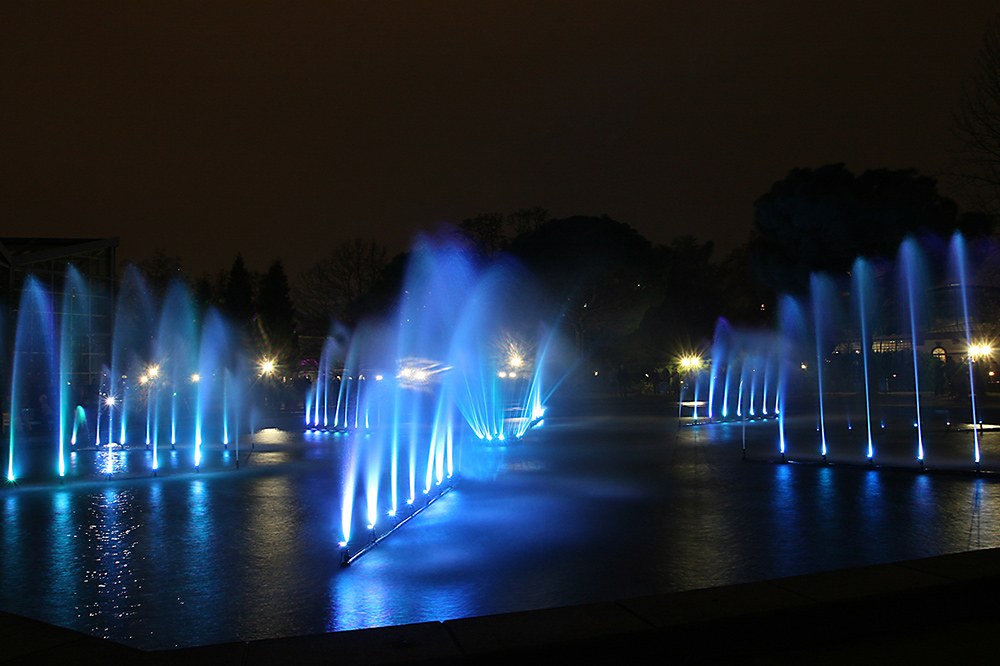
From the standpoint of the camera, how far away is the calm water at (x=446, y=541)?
5.75 m

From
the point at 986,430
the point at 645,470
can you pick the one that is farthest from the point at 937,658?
the point at 986,430

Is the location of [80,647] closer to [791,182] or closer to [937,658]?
[937,658]

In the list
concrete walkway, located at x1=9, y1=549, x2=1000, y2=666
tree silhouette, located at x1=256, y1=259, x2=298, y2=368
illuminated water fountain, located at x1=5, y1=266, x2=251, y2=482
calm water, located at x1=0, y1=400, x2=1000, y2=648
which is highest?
tree silhouette, located at x1=256, y1=259, x2=298, y2=368

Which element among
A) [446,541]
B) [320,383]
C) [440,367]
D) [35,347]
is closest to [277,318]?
[440,367]

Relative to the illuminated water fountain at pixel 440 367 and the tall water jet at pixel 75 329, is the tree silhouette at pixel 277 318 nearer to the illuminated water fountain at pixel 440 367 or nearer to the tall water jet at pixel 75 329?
the illuminated water fountain at pixel 440 367

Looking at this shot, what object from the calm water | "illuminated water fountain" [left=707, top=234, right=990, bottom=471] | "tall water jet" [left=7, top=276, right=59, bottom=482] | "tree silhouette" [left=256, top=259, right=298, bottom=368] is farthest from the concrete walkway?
"tree silhouette" [left=256, top=259, right=298, bottom=368]

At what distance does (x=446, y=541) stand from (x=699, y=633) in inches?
187

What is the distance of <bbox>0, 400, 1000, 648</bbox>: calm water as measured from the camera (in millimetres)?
5754

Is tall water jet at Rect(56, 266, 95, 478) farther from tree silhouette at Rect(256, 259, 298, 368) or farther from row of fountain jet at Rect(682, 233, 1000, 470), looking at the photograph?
row of fountain jet at Rect(682, 233, 1000, 470)

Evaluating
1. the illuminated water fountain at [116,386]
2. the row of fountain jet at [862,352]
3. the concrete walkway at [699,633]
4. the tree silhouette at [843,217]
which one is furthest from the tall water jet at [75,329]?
the concrete walkway at [699,633]

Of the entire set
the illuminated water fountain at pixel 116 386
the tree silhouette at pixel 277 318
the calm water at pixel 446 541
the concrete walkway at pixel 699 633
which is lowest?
the calm water at pixel 446 541

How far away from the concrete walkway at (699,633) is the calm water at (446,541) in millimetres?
1894

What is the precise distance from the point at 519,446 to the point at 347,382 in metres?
25.7

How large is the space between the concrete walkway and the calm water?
1.89 m
